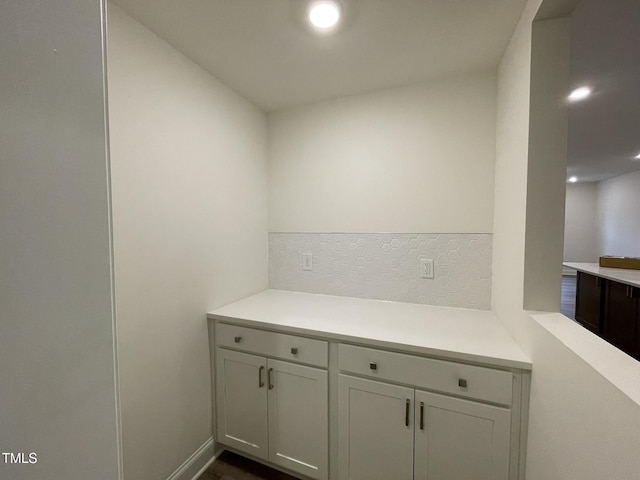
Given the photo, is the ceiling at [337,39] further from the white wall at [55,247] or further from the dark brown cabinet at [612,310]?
the dark brown cabinet at [612,310]

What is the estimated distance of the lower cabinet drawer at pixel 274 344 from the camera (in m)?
1.32

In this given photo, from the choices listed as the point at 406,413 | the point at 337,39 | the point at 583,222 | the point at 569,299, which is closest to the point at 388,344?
the point at 406,413

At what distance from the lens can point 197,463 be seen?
1.47m

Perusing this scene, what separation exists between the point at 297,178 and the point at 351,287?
0.93m

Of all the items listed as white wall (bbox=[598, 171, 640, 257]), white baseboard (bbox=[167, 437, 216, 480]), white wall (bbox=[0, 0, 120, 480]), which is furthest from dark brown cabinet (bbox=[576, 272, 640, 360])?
white wall (bbox=[598, 171, 640, 257])

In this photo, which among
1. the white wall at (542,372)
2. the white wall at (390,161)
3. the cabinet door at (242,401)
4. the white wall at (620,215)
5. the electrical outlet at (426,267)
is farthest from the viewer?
the white wall at (620,215)

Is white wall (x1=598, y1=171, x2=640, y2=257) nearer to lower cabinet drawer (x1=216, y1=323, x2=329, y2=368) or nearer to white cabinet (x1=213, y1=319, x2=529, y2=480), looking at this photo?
white cabinet (x1=213, y1=319, x2=529, y2=480)

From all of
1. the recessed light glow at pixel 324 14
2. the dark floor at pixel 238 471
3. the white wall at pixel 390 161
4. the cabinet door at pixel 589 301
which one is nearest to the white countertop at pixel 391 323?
the white wall at pixel 390 161

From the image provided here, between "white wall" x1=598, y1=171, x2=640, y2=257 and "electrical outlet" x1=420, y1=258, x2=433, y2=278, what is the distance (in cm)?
746

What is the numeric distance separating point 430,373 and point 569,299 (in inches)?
252

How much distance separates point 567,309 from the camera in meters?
4.68

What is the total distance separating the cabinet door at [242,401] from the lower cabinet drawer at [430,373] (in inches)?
20.6

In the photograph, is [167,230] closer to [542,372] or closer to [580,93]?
[542,372]

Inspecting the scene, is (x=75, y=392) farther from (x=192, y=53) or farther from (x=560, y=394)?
(x=192, y=53)
